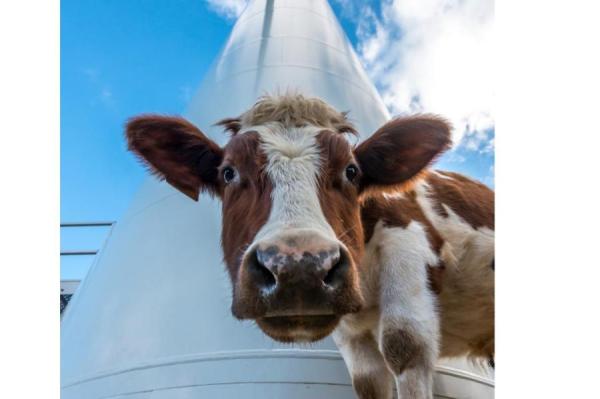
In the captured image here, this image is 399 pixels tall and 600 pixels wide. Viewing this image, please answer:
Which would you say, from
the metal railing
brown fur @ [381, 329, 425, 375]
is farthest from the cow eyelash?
the metal railing

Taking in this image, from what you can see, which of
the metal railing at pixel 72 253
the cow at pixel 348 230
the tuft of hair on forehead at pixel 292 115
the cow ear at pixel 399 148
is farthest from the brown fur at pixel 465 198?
the metal railing at pixel 72 253

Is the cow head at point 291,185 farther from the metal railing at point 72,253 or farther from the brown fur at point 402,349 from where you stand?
the metal railing at point 72,253

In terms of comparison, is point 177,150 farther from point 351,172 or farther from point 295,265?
point 295,265

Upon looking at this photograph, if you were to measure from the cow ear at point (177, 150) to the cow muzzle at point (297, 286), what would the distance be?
0.37 m

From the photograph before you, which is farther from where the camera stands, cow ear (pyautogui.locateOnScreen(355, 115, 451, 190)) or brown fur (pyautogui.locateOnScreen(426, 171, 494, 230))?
brown fur (pyautogui.locateOnScreen(426, 171, 494, 230))

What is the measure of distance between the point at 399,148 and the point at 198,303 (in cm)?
63

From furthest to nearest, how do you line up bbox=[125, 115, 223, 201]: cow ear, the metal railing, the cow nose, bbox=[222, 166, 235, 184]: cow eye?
the metal railing < bbox=[125, 115, 223, 201]: cow ear < bbox=[222, 166, 235, 184]: cow eye < the cow nose

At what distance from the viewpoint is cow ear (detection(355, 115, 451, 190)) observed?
49.5 inches

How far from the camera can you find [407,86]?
4.96ft

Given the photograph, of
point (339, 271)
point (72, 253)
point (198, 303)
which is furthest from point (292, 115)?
point (72, 253)

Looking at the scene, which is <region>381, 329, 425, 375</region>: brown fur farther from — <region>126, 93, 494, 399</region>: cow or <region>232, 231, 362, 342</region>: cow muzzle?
<region>232, 231, 362, 342</region>: cow muzzle
